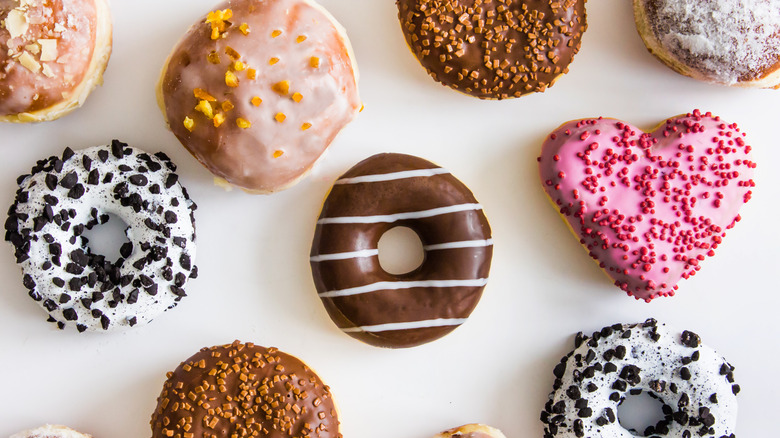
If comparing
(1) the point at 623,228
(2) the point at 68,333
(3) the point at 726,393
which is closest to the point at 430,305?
(1) the point at 623,228

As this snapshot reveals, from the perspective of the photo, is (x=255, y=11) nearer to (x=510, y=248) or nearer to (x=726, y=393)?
(x=510, y=248)

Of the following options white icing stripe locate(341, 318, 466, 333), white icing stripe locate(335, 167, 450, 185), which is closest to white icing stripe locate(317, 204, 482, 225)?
white icing stripe locate(335, 167, 450, 185)

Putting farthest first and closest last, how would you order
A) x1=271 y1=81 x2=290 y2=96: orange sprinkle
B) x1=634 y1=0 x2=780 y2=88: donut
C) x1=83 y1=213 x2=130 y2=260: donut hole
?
x1=83 y1=213 x2=130 y2=260: donut hole
x1=634 y1=0 x2=780 y2=88: donut
x1=271 y1=81 x2=290 y2=96: orange sprinkle

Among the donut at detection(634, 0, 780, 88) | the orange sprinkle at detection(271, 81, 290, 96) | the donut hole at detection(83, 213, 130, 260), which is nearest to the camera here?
the orange sprinkle at detection(271, 81, 290, 96)

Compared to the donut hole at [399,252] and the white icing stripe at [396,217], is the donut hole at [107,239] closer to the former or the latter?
the white icing stripe at [396,217]

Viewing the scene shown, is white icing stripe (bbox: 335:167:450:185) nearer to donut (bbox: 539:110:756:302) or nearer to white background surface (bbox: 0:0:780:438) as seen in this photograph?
white background surface (bbox: 0:0:780:438)

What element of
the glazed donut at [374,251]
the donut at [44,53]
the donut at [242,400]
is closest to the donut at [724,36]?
the glazed donut at [374,251]
